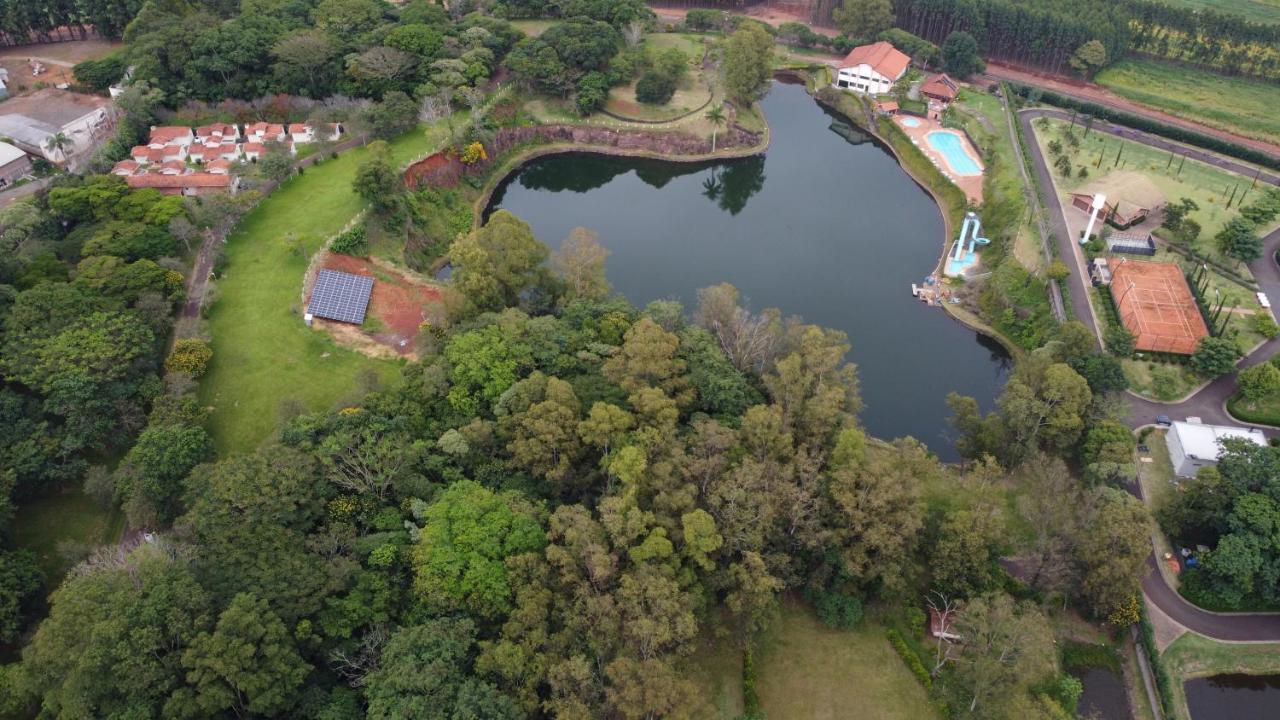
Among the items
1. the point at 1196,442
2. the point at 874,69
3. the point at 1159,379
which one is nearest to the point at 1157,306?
the point at 1159,379

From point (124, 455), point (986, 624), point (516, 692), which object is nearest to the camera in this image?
point (516, 692)

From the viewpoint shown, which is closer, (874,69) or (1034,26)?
(874,69)

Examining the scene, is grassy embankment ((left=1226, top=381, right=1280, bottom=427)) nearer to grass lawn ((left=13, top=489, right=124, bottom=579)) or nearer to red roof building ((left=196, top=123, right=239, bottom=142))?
grass lawn ((left=13, top=489, right=124, bottom=579))

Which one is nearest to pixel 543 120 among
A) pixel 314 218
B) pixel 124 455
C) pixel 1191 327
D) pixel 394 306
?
pixel 314 218

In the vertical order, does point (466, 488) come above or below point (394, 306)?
above

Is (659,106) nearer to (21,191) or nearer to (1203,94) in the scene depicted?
(21,191)

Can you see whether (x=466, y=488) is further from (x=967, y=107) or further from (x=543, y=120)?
(x=967, y=107)

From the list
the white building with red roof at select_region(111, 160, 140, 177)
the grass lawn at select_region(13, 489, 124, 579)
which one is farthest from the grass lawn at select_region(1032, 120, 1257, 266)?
the white building with red roof at select_region(111, 160, 140, 177)

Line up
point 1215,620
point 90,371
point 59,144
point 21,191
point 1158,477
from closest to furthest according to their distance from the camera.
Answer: point 1215,620 < point 90,371 < point 1158,477 < point 21,191 < point 59,144
